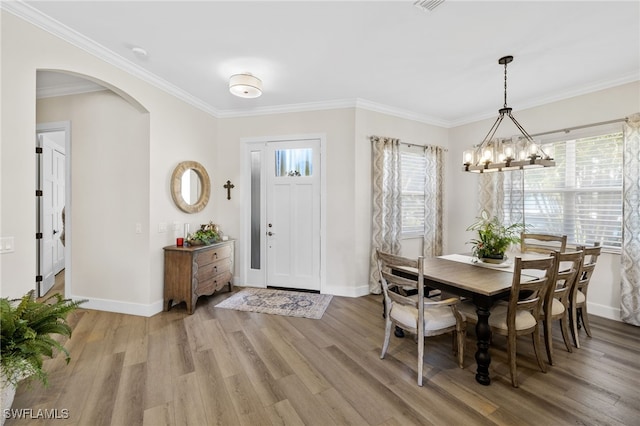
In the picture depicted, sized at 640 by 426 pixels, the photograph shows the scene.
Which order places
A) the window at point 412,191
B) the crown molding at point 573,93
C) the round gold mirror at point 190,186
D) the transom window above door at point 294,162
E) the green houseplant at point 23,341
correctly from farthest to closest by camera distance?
1. the window at point 412,191
2. the transom window above door at point 294,162
3. the round gold mirror at point 190,186
4. the crown molding at point 573,93
5. the green houseplant at point 23,341

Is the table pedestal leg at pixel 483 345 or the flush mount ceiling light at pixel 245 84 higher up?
the flush mount ceiling light at pixel 245 84

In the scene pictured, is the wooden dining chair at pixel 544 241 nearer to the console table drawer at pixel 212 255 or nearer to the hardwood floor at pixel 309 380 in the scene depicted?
the hardwood floor at pixel 309 380

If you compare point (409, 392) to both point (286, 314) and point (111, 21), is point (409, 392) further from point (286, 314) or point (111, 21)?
point (111, 21)

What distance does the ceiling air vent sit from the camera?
6.91 ft

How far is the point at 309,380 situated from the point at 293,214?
8.42 ft

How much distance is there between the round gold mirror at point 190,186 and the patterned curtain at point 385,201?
2.56 m

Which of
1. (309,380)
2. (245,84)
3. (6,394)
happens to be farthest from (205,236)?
(309,380)

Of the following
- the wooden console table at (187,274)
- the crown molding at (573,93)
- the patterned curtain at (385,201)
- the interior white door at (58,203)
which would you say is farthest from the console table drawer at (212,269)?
the crown molding at (573,93)

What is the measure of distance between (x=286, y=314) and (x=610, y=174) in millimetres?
4299

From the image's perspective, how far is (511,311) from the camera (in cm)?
211

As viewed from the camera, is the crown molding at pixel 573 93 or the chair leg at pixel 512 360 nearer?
the chair leg at pixel 512 360

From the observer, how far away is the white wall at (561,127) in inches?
131

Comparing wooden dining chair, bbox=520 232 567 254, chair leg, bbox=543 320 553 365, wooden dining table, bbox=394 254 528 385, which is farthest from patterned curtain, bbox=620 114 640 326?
chair leg, bbox=543 320 553 365

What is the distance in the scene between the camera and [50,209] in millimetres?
4301
